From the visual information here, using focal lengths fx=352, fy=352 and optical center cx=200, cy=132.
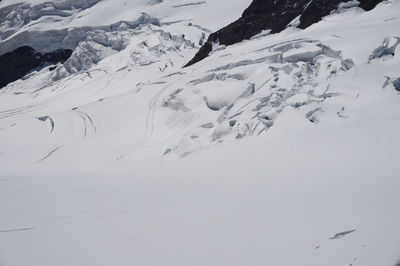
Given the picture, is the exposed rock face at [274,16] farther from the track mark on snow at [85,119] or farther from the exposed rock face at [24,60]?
the exposed rock face at [24,60]

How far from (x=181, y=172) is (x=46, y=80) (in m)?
36.3

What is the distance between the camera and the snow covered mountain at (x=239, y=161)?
13.3ft

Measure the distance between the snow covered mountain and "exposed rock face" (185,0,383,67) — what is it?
93 mm

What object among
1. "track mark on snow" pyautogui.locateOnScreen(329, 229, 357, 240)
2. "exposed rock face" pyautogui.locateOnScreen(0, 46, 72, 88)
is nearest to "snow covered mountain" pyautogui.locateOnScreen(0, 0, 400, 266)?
"track mark on snow" pyautogui.locateOnScreen(329, 229, 357, 240)

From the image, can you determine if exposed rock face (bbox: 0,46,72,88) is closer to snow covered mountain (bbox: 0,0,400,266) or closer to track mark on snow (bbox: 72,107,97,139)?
snow covered mountain (bbox: 0,0,400,266)

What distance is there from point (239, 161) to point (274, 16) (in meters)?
12.0

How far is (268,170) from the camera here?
677 cm

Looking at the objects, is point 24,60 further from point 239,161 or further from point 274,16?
point 239,161

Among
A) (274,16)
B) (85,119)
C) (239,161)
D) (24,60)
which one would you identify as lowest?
(24,60)

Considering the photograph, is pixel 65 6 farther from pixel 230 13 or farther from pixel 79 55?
pixel 230 13

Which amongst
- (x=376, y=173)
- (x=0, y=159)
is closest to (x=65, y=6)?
(x=0, y=159)

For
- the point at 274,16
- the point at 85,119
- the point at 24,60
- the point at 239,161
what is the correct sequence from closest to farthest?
1. the point at 239,161
2. the point at 85,119
3. the point at 274,16
4. the point at 24,60

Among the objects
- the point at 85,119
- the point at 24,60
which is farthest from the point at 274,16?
the point at 24,60

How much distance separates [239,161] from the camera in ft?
24.9
